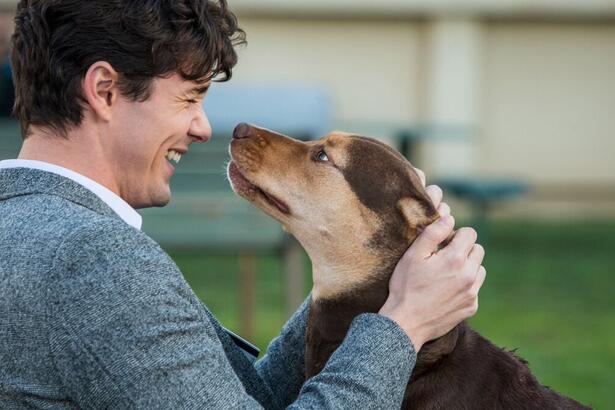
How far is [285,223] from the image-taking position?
11.6 feet

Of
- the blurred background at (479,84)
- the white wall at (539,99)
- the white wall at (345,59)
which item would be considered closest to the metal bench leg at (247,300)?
the blurred background at (479,84)

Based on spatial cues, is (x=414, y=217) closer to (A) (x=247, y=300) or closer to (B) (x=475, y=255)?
(B) (x=475, y=255)

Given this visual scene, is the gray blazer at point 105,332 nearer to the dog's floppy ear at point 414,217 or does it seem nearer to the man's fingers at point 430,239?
the man's fingers at point 430,239

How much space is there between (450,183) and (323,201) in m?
10.5

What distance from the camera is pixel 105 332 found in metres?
2.33

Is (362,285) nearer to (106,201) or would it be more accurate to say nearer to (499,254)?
(106,201)

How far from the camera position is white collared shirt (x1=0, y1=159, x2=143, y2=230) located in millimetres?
2641

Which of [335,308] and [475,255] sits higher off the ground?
[475,255]

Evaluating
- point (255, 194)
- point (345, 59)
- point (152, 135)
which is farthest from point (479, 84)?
point (152, 135)

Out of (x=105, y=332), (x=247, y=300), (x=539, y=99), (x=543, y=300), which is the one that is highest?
(x=105, y=332)

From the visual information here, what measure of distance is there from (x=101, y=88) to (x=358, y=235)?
3.06ft

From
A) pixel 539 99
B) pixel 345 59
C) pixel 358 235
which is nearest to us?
pixel 358 235

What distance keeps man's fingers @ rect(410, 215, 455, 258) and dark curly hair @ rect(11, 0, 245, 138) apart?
2.23 ft

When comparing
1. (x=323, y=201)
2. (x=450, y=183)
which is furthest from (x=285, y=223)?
(x=450, y=183)
